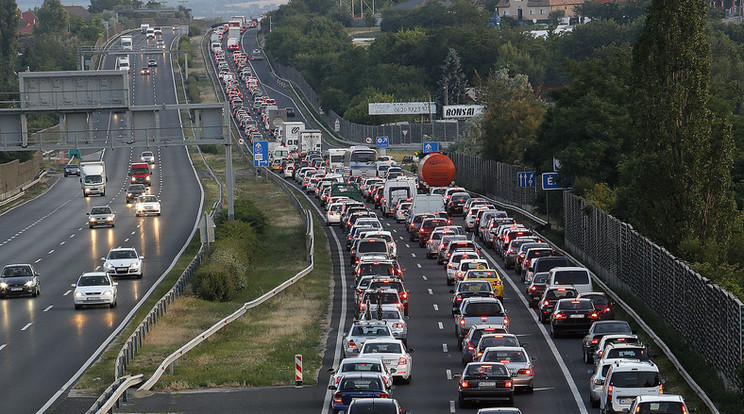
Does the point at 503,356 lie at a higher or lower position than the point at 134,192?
higher

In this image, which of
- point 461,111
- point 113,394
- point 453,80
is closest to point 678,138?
point 113,394

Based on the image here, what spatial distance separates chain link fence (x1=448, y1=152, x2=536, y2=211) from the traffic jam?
233 centimetres

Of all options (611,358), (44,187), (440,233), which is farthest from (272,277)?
(44,187)

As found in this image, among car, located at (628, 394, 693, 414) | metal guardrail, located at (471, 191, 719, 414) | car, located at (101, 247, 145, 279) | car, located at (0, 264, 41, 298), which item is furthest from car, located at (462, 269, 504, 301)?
car, located at (628, 394, 693, 414)

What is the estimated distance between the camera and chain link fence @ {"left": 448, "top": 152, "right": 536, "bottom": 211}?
86.0 m

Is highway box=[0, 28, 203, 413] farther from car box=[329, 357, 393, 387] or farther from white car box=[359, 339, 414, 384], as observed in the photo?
white car box=[359, 339, 414, 384]

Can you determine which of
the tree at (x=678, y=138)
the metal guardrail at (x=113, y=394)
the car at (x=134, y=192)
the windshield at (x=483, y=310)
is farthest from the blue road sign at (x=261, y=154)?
the metal guardrail at (x=113, y=394)

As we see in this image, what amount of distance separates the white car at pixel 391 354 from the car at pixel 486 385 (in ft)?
11.3

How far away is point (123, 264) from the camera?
5953 cm

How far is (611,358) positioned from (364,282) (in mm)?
19015

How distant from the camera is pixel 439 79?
7530 inches

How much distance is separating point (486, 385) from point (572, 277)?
1832 cm

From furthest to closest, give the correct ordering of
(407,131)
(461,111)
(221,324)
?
1. (407,131)
2. (461,111)
3. (221,324)

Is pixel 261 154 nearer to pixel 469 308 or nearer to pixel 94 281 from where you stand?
pixel 94 281
